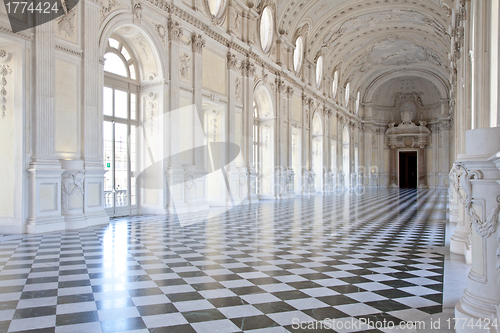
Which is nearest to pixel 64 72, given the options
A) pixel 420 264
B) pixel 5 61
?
pixel 5 61

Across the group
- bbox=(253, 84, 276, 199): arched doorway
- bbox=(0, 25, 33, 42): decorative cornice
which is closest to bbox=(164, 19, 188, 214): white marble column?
bbox=(0, 25, 33, 42): decorative cornice

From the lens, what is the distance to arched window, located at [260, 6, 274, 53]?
20.5m

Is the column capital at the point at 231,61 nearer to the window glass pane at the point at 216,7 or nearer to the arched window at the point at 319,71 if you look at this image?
the window glass pane at the point at 216,7

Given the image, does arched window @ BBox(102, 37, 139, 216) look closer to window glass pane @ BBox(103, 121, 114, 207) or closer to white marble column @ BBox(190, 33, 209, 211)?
window glass pane @ BBox(103, 121, 114, 207)

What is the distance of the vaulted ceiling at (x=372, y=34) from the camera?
898 inches

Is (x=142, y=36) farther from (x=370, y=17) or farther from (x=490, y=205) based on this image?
(x=370, y=17)

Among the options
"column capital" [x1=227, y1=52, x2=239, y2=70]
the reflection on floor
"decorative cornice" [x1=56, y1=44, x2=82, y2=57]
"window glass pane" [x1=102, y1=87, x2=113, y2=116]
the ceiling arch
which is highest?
the ceiling arch

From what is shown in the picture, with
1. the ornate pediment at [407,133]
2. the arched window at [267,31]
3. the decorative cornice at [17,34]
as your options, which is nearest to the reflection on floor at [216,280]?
the decorative cornice at [17,34]

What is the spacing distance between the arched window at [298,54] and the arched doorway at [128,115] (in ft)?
44.4

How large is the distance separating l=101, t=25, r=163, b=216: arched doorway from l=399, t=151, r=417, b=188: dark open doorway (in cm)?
3579

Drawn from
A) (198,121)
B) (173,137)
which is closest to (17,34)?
(173,137)

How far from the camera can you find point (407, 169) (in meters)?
43.8

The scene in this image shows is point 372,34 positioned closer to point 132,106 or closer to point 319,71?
point 319,71

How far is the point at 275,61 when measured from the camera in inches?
840
